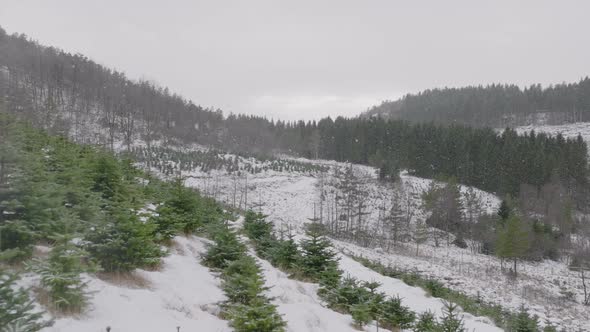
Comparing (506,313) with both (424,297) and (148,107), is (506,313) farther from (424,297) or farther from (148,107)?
(148,107)

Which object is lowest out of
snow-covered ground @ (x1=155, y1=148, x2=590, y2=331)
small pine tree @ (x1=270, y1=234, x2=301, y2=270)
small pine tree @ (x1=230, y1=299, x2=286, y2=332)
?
snow-covered ground @ (x1=155, y1=148, x2=590, y2=331)

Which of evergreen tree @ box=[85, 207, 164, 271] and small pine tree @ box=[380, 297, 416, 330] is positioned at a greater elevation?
evergreen tree @ box=[85, 207, 164, 271]

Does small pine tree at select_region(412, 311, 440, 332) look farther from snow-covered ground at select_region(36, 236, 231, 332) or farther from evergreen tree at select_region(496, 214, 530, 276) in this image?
evergreen tree at select_region(496, 214, 530, 276)

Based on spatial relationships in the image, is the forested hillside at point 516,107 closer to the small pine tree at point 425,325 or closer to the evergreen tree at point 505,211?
the evergreen tree at point 505,211

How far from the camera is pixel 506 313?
21.6 metres

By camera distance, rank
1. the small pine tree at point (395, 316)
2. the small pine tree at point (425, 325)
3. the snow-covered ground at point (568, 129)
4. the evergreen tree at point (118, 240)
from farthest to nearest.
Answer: the snow-covered ground at point (568, 129), the small pine tree at point (395, 316), the small pine tree at point (425, 325), the evergreen tree at point (118, 240)

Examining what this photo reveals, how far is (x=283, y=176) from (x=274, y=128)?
4550cm

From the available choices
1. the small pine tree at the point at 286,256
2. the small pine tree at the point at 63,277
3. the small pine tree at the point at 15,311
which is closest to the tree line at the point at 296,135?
the small pine tree at the point at 286,256

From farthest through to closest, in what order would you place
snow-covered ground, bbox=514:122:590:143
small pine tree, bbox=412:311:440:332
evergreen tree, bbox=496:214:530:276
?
snow-covered ground, bbox=514:122:590:143, evergreen tree, bbox=496:214:530:276, small pine tree, bbox=412:311:440:332

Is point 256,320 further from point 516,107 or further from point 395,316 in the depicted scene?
point 516,107

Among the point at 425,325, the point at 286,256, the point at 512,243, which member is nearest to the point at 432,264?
the point at 512,243

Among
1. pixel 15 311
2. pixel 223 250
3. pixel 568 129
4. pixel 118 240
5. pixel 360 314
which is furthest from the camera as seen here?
pixel 568 129

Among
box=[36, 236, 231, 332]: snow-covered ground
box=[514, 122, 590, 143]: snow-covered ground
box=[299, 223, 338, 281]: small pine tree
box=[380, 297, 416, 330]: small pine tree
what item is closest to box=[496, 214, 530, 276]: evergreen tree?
box=[380, 297, 416, 330]: small pine tree

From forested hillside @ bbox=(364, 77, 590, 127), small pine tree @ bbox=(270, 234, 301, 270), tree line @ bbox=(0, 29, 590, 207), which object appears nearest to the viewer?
small pine tree @ bbox=(270, 234, 301, 270)
